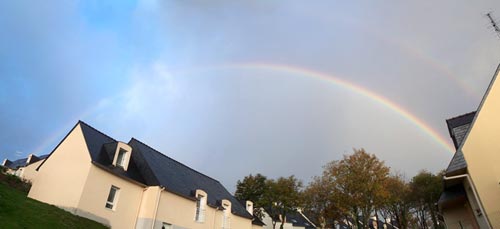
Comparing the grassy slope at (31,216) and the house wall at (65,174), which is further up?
the house wall at (65,174)

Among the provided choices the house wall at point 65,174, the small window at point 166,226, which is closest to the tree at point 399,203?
the small window at point 166,226

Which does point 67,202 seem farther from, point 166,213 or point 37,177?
point 166,213

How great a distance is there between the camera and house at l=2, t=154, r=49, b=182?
132ft

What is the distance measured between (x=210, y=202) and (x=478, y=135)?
2353cm

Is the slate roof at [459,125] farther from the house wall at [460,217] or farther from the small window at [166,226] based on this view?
the small window at [166,226]

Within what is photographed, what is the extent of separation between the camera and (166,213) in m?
24.2

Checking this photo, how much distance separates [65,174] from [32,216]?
6.08m

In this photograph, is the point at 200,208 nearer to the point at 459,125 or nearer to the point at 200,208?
the point at 200,208

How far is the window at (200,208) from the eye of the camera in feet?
92.6

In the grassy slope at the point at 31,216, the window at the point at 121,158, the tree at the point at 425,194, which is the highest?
the tree at the point at 425,194

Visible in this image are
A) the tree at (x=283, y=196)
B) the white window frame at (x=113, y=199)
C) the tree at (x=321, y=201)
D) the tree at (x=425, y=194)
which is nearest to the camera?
the white window frame at (x=113, y=199)

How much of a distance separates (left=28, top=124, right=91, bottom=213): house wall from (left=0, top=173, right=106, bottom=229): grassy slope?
155cm

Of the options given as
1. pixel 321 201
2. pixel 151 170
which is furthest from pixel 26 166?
pixel 321 201

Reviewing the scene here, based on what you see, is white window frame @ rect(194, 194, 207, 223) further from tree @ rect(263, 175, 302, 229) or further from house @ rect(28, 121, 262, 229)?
tree @ rect(263, 175, 302, 229)
